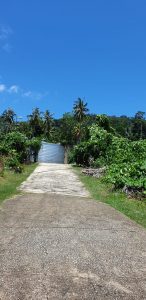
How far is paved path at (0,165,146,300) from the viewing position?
532 cm

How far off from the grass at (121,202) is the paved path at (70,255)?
58cm

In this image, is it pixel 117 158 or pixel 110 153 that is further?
pixel 110 153

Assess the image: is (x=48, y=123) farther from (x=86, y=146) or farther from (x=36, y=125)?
(x=86, y=146)

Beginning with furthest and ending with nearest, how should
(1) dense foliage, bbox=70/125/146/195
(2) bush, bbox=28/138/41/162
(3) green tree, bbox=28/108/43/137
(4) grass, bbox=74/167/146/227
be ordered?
(3) green tree, bbox=28/108/43/137 → (2) bush, bbox=28/138/41/162 → (1) dense foliage, bbox=70/125/146/195 → (4) grass, bbox=74/167/146/227

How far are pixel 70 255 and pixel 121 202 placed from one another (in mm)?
7385

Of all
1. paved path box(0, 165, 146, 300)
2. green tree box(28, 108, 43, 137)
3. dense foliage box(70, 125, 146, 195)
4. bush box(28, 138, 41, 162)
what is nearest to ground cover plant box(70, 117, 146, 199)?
dense foliage box(70, 125, 146, 195)

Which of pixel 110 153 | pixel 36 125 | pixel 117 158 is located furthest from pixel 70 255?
pixel 36 125

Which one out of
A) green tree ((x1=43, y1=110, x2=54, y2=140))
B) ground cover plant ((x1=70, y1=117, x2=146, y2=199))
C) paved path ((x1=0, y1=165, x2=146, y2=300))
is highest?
green tree ((x1=43, y1=110, x2=54, y2=140))

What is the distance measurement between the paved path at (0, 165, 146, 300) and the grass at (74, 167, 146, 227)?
58cm

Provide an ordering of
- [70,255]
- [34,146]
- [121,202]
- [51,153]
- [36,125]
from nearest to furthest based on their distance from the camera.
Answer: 1. [70,255]
2. [121,202]
3. [34,146]
4. [51,153]
5. [36,125]

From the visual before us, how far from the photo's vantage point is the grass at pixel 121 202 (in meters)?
11.5

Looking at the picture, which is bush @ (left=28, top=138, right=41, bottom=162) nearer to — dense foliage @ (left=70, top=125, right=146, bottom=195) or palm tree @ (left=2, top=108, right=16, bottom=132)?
dense foliage @ (left=70, top=125, right=146, bottom=195)

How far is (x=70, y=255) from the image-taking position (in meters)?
6.91

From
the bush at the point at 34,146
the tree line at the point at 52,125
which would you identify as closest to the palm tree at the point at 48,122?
the tree line at the point at 52,125
